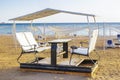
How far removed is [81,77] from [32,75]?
1.18 m

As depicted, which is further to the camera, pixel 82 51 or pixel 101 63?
pixel 101 63

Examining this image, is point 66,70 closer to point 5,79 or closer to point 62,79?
point 62,79

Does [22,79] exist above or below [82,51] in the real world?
below

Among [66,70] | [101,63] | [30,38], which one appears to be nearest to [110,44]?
[101,63]

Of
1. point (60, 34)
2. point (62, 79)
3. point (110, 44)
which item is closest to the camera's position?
point (62, 79)

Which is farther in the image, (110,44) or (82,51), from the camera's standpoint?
(110,44)

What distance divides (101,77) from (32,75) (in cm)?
164

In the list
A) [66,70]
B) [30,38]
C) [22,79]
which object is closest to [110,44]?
[30,38]

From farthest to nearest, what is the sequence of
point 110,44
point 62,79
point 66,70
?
point 110,44 < point 66,70 < point 62,79

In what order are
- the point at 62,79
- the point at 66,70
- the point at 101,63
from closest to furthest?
the point at 62,79, the point at 66,70, the point at 101,63

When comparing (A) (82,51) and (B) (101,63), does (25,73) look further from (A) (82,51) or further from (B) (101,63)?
(B) (101,63)

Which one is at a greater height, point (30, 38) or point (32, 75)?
point (30, 38)

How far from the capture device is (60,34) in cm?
1988

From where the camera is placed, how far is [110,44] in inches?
465
